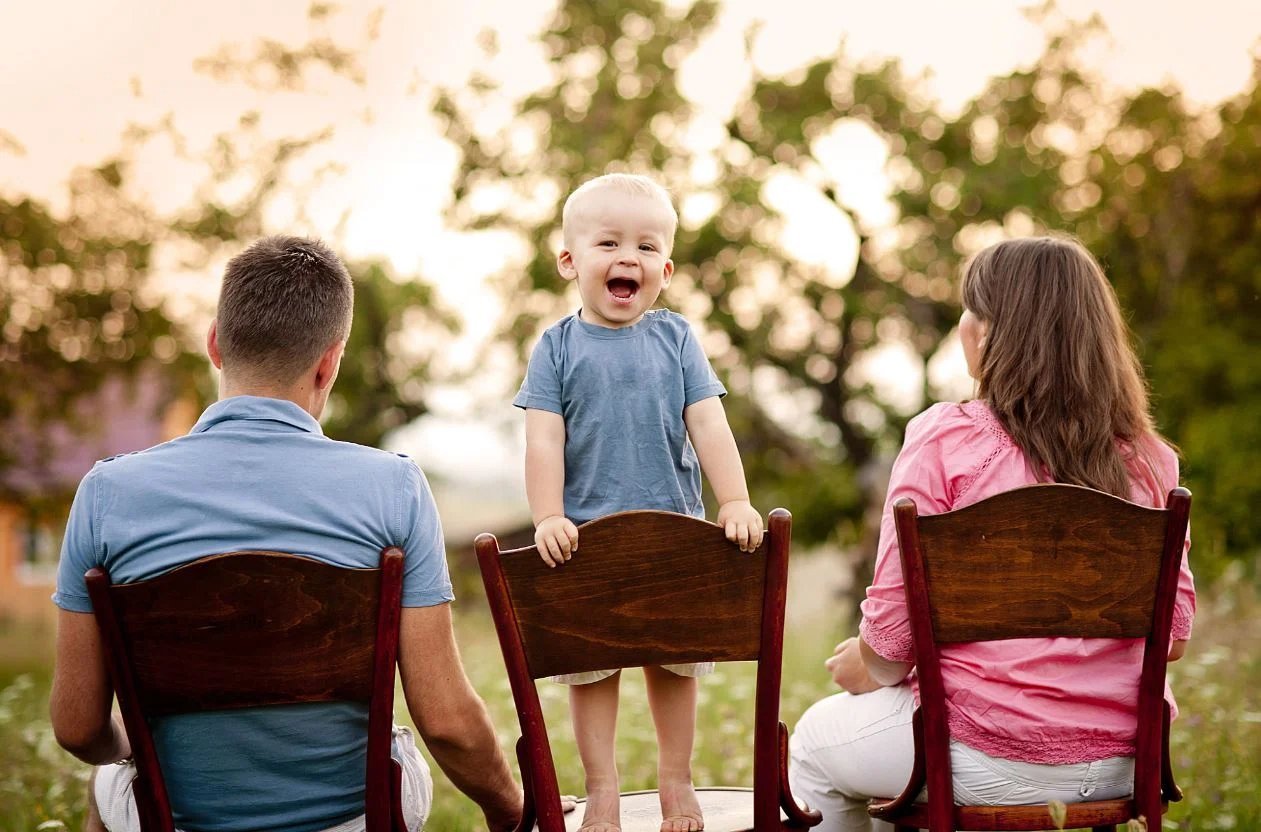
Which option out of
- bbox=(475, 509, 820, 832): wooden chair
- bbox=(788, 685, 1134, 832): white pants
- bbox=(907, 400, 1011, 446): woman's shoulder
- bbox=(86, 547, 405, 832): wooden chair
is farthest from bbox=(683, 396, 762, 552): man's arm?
bbox=(86, 547, 405, 832): wooden chair

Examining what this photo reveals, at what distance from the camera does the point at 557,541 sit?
2381 mm

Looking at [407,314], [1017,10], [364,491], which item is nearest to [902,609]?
[364,491]

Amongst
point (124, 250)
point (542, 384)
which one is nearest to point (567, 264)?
point (542, 384)

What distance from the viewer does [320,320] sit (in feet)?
8.35

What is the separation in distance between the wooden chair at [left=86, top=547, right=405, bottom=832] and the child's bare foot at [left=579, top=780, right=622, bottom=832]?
0.53 meters

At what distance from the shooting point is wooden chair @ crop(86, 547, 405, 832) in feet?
7.16

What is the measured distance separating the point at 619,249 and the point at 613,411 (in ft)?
1.19

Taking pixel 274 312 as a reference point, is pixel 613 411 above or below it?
below

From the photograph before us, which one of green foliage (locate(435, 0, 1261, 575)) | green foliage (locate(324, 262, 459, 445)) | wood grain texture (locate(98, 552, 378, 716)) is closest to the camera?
wood grain texture (locate(98, 552, 378, 716))

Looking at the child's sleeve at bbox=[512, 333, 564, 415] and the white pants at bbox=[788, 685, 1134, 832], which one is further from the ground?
the child's sleeve at bbox=[512, 333, 564, 415]

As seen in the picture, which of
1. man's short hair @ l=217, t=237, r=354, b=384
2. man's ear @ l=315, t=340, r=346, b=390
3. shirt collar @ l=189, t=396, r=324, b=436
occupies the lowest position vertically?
shirt collar @ l=189, t=396, r=324, b=436

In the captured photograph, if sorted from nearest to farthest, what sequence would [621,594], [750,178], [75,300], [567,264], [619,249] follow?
1. [621,594]
2. [619,249]
3. [567,264]
4. [750,178]
5. [75,300]

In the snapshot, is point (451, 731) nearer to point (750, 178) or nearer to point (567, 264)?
point (567, 264)

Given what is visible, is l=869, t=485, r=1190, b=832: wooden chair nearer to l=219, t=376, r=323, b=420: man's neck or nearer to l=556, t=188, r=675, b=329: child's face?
l=556, t=188, r=675, b=329: child's face
